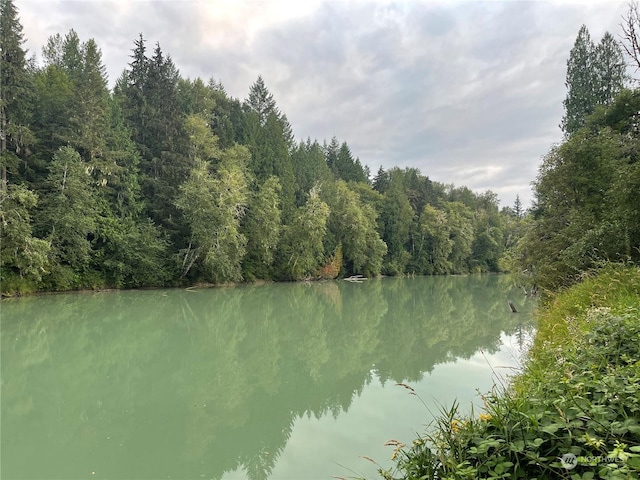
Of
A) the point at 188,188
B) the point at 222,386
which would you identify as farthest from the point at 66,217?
the point at 222,386

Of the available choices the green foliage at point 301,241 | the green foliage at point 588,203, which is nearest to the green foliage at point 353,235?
the green foliage at point 301,241

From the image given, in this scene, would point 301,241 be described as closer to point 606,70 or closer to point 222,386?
point 606,70

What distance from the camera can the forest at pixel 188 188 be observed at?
12.0 meters

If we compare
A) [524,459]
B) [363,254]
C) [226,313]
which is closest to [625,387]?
[524,459]

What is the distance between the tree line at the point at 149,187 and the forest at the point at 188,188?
0.31 feet

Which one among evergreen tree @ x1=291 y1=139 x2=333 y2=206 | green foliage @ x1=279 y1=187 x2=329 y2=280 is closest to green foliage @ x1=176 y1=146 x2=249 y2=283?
green foliage @ x1=279 y1=187 x2=329 y2=280

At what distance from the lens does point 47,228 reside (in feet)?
66.4

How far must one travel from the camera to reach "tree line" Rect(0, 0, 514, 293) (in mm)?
20078

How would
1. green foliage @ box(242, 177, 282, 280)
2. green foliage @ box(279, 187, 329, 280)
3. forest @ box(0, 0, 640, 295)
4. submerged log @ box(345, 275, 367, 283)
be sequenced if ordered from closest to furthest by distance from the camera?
forest @ box(0, 0, 640, 295)
green foliage @ box(242, 177, 282, 280)
green foliage @ box(279, 187, 329, 280)
submerged log @ box(345, 275, 367, 283)

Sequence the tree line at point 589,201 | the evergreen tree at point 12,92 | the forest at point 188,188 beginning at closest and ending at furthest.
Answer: the tree line at point 589,201, the forest at point 188,188, the evergreen tree at point 12,92

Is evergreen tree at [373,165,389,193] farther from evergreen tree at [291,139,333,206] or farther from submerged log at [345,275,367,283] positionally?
submerged log at [345,275,367,283]

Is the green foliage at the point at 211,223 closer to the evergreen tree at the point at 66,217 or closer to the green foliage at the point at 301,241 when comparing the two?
the evergreen tree at the point at 66,217

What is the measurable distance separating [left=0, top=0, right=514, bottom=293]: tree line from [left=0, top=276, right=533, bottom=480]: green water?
213 inches

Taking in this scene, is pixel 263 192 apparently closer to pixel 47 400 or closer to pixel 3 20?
pixel 3 20
